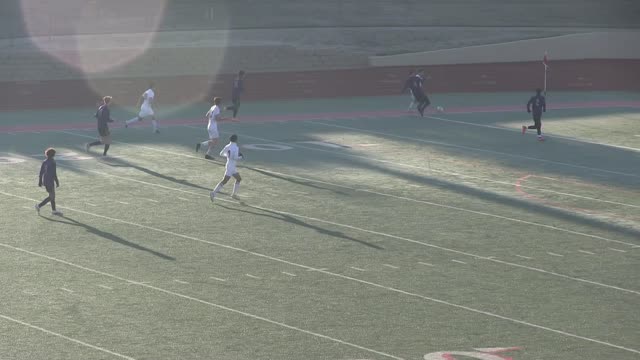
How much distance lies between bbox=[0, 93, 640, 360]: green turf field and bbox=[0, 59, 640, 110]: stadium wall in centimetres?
790

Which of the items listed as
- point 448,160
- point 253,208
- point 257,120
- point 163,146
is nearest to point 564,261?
point 253,208

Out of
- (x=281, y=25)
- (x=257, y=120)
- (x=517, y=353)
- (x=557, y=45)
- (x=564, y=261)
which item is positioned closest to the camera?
(x=517, y=353)

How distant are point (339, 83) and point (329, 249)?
26.6 meters

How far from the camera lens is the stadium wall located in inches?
1784

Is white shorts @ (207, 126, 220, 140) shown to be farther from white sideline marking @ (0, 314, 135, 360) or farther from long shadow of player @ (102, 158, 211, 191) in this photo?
white sideline marking @ (0, 314, 135, 360)

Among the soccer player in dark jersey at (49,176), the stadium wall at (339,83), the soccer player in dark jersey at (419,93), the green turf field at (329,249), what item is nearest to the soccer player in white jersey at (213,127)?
the green turf field at (329,249)

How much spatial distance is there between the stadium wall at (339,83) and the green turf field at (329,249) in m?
7.90

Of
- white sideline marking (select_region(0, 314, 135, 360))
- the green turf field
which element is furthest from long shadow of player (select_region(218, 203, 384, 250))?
white sideline marking (select_region(0, 314, 135, 360))

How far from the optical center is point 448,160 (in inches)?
1299

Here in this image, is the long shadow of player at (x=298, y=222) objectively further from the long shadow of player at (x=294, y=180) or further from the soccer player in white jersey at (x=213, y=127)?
the soccer player in white jersey at (x=213, y=127)

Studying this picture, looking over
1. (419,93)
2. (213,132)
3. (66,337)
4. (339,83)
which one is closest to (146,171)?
(213,132)

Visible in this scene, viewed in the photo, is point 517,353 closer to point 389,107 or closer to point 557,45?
point 389,107

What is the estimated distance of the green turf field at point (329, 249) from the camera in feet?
56.4

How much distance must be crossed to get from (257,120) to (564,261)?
21.1 m
